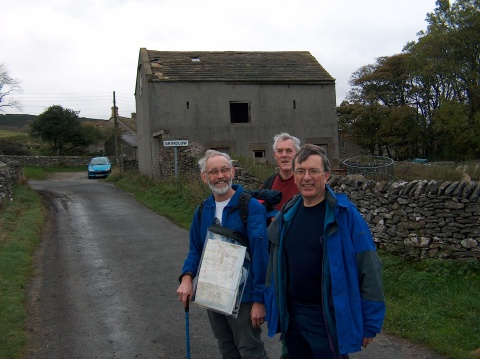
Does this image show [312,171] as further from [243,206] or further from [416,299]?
[416,299]

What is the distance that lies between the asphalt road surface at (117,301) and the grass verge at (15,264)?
0.50 ft

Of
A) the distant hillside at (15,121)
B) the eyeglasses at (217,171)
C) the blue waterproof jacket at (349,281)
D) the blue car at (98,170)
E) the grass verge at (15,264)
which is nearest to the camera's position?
the blue waterproof jacket at (349,281)

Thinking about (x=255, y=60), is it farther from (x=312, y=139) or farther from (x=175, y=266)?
(x=175, y=266)

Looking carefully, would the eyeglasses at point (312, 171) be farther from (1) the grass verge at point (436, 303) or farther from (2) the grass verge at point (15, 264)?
(2) the grass verge at point (15, 264)

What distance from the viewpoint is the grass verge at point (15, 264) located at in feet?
16.1

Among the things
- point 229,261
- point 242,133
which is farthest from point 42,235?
point 242,133

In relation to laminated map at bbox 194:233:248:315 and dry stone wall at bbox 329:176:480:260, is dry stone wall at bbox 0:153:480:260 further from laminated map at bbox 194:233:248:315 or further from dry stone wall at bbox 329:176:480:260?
laminated map at bbox 194:233:248:315

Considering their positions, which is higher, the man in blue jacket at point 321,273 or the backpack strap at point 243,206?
the backpack strap at point 243,206

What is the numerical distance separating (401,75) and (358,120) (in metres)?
6.77

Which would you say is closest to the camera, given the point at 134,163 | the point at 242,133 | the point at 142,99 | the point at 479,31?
the point at 242,133

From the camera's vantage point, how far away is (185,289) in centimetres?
344

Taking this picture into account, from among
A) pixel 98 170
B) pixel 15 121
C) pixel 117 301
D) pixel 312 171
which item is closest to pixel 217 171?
pixel 312 171

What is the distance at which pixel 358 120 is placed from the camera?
42.6m

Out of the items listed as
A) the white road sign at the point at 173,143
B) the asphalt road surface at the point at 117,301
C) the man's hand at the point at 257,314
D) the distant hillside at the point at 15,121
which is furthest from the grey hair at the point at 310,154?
the distant hillside at the point at 15,121
